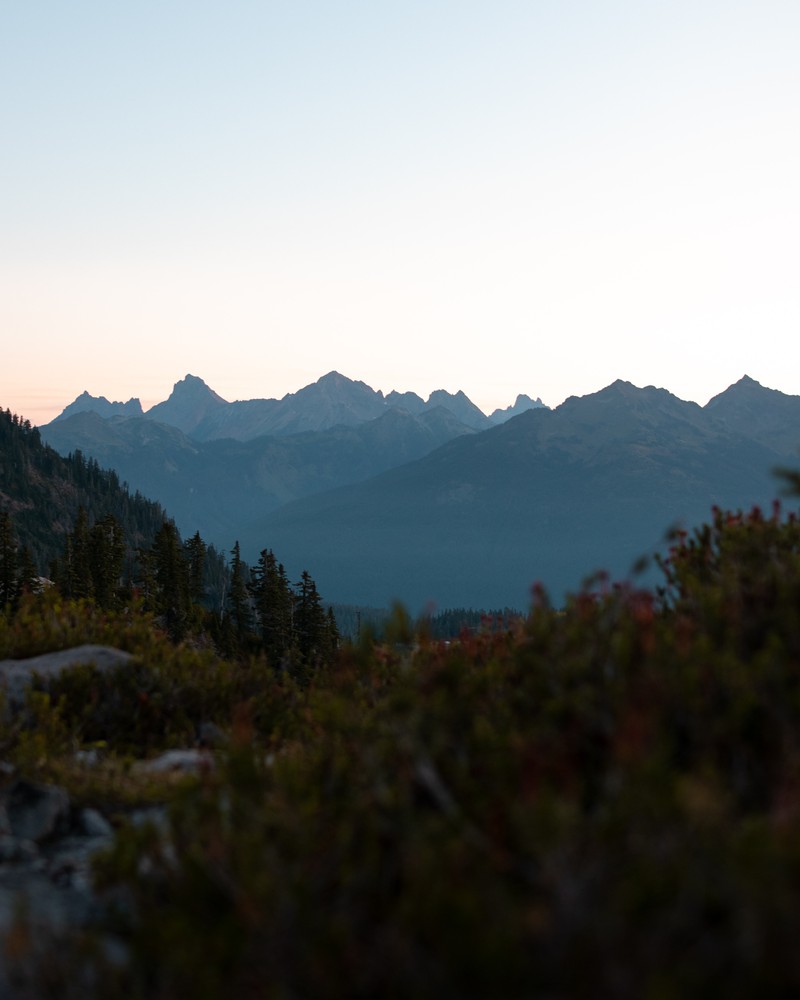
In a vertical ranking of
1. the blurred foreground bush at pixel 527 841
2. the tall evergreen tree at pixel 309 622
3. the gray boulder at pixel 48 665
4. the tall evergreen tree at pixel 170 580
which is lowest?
the tall evergreen tree at pixel 309 622

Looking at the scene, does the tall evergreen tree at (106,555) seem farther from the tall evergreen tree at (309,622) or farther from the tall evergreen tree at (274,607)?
the tall evergreen tree at (309,622)

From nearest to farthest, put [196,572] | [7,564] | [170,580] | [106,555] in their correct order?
[7,564] < [106,555] < [170,580] < [196,572]

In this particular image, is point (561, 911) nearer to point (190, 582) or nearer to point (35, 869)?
point (35, 869)

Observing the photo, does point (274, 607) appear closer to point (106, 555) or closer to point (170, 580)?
point (170, 580)

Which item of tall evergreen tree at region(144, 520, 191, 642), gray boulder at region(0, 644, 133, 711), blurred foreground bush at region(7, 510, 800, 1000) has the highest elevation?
blurred foreground bush at region(7, 510, 800, 1000)

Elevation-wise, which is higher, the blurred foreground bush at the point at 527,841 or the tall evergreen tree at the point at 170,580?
the blurred foreground bush at the point at 527,841

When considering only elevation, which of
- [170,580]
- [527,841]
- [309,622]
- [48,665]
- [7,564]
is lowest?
[309,622]

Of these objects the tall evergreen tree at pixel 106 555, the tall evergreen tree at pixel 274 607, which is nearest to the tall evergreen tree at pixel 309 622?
the tall evergreen tree at pixel 274 607

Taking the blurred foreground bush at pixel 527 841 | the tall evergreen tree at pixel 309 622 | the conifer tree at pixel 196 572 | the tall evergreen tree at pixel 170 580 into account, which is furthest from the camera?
the conifer tree at pixel 196 572

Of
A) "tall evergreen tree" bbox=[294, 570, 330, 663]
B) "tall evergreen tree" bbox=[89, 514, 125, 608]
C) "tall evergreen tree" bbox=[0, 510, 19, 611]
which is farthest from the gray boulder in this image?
"tall evergreen tree" bbox=[294, 570, 330, 663]

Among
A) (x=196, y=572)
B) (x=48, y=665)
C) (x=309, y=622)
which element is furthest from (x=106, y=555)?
(x=48, y=665)

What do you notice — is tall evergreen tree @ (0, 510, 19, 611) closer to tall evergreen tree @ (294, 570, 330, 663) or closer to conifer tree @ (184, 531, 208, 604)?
conifer tree @ (184, 531, 208, 604)

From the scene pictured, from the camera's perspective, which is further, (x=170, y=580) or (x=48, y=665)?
(x=170, y=580)

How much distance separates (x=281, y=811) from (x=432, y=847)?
1.01 meters
